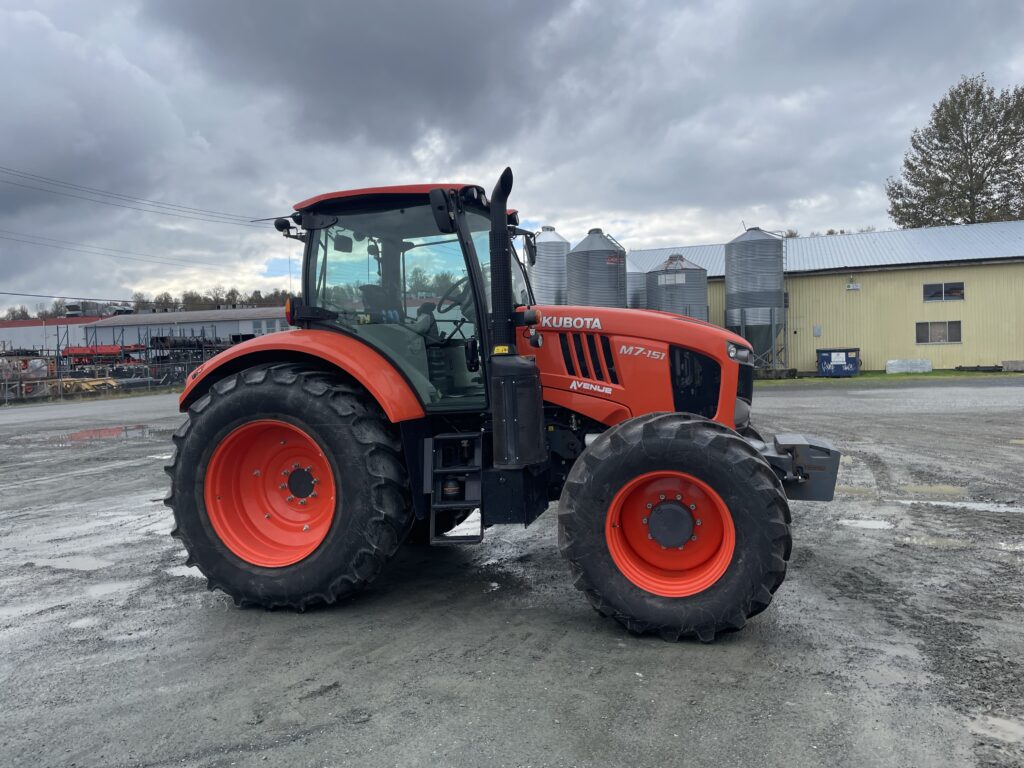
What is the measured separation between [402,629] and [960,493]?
607 cm

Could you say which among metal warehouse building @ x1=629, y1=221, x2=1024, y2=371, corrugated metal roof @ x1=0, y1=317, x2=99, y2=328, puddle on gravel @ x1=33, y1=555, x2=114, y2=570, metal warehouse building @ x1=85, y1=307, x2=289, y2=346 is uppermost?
corrugated metal roof @ x1=0, y1=317, x2=99, y2=328

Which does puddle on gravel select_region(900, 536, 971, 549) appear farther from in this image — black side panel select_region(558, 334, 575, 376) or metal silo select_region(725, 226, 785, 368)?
metal silo select_region(725, 226, 785, 368)

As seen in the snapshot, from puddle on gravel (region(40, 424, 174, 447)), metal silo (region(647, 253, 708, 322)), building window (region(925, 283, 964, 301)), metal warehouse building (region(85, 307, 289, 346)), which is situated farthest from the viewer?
metal warehouse building (region(85, 307, 289, 346))

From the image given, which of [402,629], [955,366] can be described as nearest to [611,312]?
[402,629]

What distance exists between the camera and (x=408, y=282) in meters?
4.54

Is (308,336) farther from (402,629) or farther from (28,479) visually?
(28,479)

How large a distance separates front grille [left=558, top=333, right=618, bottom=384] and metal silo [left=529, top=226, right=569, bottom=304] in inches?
797

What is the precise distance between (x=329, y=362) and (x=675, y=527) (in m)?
2.28

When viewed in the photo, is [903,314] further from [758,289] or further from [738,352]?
[738,352]

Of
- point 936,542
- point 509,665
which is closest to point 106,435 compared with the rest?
point 509,665

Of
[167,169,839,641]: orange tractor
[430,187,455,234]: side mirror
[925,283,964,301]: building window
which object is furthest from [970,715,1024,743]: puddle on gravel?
[925,283,964,301]: building window

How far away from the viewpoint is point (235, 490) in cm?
449

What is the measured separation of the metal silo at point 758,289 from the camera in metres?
26.1

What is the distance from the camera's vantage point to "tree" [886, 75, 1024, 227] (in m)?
33.9
